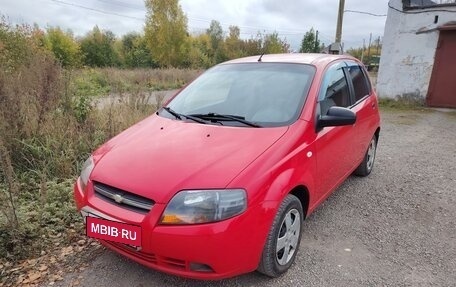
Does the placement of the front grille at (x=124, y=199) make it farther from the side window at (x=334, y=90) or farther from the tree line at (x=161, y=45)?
the tree line at (x=161, y=45)

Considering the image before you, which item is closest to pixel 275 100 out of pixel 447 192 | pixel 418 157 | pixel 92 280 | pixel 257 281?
pixel 257 281

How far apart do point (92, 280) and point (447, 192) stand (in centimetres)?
409

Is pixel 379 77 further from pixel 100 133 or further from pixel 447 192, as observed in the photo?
pixel 100 133

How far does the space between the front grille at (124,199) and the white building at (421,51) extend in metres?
11.2

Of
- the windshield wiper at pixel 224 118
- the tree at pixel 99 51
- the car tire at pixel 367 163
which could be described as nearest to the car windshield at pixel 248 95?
the windshield wiper at pixel 224 118

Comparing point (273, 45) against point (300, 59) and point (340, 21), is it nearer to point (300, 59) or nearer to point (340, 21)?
point (340, 21)

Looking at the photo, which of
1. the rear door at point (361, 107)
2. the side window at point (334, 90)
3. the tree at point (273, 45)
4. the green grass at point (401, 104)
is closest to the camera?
the side window at point (334, 90)

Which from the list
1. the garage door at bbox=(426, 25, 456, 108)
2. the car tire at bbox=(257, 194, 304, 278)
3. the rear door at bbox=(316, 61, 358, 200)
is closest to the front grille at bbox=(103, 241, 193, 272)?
the car tire at bbox=(257, 194, 304, 278)

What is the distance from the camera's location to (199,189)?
80.0 inches

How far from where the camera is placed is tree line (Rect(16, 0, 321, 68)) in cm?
2852

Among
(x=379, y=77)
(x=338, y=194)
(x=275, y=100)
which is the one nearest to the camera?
(x=275, y=100)

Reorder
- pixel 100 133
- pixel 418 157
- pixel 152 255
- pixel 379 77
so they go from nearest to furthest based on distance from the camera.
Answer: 1. pixel 152 255
2. pixel 100 133
3. pixel 418 157
4. pixel 379 77

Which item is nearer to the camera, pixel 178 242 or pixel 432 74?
pixel 178 242

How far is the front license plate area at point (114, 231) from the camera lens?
2.03 m
